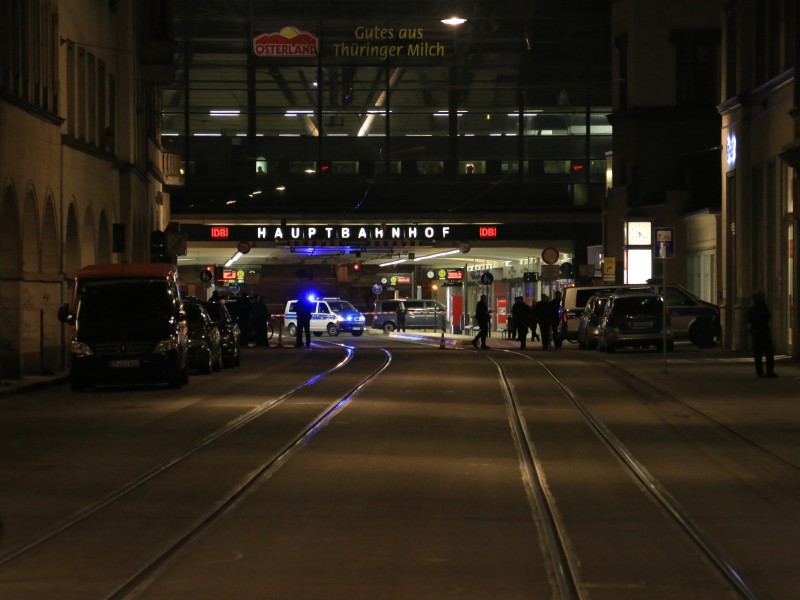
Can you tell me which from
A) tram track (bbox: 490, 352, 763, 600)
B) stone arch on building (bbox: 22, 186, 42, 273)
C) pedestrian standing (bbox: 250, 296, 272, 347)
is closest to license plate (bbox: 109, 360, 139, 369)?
stone arch on building (bbox: 22, 186, 42, 273)

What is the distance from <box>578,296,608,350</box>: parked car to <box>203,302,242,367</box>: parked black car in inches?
498

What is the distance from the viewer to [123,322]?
28141 mm

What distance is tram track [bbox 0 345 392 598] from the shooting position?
32.1 feet

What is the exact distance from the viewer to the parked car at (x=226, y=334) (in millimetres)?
36750

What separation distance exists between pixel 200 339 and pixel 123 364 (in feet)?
20.4

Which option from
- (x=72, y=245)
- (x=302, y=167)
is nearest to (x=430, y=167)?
(x=302, y=167)

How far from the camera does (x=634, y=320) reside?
43.0 metres

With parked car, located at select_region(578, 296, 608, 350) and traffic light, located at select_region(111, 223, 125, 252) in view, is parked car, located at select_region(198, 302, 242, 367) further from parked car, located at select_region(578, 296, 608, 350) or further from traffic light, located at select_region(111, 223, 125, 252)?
Result: parked car, located at select_region(578, 296, 608, 350)

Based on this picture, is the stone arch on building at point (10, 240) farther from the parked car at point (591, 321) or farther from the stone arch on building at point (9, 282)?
the parked car at point (591, 321)

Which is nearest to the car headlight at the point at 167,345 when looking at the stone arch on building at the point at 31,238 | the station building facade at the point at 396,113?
the stone arch on building at the point at 31,238

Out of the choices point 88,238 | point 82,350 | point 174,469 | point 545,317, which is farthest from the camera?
point 545,317

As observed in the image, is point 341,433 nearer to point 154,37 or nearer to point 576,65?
point 154,37

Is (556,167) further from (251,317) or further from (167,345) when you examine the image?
(167,345)

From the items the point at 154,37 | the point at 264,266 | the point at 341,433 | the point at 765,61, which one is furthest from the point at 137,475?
the point at 264,266
